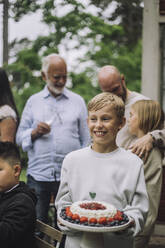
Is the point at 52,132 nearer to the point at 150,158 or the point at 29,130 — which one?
the point at 29,130

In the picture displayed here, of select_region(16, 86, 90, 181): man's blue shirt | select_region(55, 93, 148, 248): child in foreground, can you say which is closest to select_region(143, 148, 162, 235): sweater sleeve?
select_region(55, 93, 148, 248): child in foreground

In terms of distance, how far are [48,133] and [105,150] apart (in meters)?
1.71

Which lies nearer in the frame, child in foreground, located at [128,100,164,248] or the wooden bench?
the wooden bench

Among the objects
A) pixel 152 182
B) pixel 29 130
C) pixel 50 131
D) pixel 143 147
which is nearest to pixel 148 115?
pixel 143 147

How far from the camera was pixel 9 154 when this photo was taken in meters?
2.62

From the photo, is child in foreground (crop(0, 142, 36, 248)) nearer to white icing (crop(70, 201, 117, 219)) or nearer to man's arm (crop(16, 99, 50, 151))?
white icing (crop(70, 201, 117, 219))

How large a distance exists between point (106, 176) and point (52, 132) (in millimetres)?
1846

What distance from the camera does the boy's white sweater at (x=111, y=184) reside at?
7.63 feet

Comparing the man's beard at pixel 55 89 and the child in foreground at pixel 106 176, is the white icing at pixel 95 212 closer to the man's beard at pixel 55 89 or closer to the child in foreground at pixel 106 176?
the child in foreground at pixel 106 176

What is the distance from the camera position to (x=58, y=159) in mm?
4117

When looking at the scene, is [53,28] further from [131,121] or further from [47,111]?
[131,121]

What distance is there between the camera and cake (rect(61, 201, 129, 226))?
208 cm

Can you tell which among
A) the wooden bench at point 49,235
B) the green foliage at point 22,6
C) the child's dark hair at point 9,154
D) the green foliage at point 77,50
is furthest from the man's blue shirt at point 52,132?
the green foliage at point 77,50

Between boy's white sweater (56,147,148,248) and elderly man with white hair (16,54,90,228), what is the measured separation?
1601 mm
